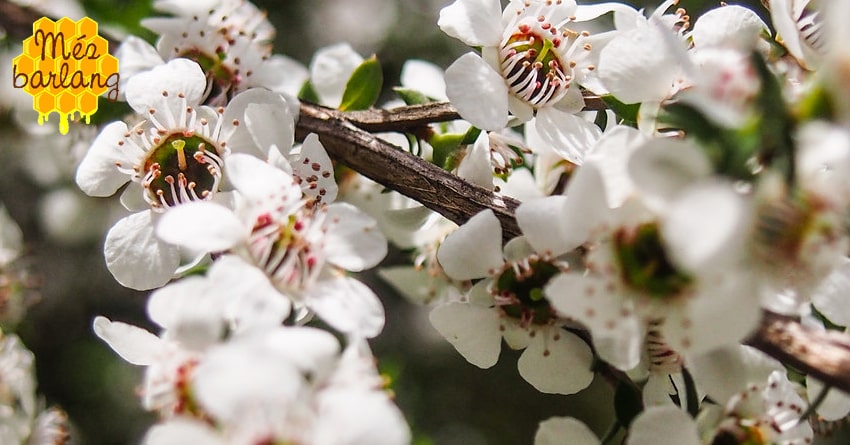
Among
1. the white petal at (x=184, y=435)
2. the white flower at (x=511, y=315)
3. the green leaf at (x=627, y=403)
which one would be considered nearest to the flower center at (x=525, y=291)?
the white flower at (x=511, y=315)

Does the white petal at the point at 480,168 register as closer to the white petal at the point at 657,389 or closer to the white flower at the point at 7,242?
the white petal at the point at 657,389

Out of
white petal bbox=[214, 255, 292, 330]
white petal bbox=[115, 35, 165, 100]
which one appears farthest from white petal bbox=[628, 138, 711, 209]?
white petal bbox=[115, 35, 165, 100]

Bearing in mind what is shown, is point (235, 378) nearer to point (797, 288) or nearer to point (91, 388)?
point (797, 288)

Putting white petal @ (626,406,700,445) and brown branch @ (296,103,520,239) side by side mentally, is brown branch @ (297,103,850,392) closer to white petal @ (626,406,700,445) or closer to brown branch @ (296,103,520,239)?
brown branch @ (296,103,520,239)

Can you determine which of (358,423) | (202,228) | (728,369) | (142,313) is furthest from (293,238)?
(142,313)

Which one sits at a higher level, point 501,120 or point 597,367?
point 501,120

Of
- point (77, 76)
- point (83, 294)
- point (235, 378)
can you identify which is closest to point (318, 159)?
point (235, 378)

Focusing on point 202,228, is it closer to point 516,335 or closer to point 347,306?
point 347,306
